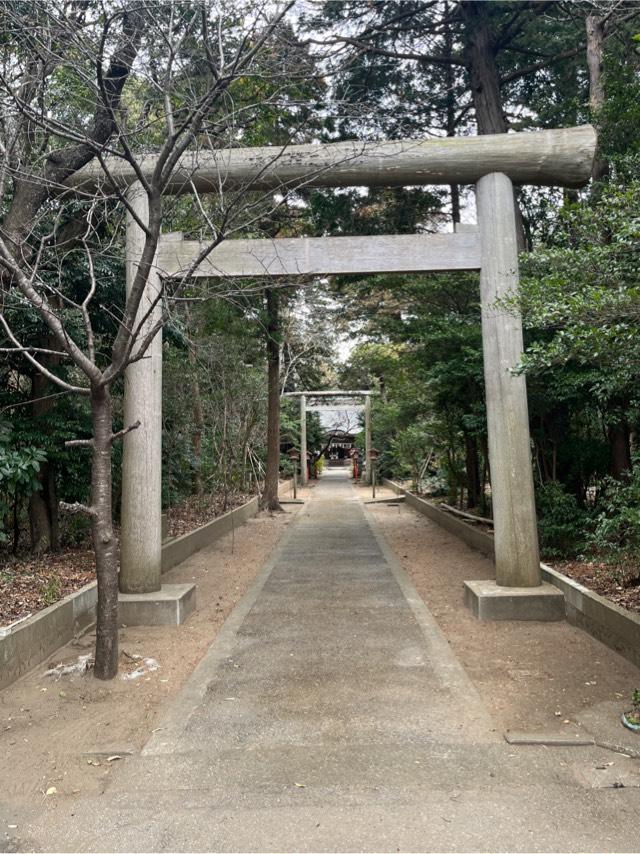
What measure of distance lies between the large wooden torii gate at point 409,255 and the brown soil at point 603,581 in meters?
0.58

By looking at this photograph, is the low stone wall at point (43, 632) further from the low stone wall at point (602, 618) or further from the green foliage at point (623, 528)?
the low stone wall at point (602, 618)

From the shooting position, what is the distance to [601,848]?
221 centimetres

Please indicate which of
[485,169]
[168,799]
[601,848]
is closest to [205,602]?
[168,799]

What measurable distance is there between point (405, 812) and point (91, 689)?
94.3 inches

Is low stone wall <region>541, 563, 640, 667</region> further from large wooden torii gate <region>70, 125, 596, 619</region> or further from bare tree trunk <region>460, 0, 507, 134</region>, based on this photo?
bare tree trunk <region>460, 0, 507, 134</region>

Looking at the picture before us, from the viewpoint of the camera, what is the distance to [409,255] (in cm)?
570

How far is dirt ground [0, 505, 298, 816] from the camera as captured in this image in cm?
283

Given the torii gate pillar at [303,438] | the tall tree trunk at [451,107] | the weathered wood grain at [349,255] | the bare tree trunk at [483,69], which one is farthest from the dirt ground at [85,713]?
the torii gate pillar at [303,438]

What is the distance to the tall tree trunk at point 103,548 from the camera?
13.1ft

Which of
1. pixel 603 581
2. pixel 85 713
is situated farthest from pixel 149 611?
pixel 603 581

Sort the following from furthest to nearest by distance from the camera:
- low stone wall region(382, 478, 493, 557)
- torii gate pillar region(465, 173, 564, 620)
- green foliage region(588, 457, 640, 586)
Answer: low stone wall region(382, 478, 493, 557) < torii gate pillar region(465, 173, 564, 620) < green foliage region(588, 457, 640, 586)

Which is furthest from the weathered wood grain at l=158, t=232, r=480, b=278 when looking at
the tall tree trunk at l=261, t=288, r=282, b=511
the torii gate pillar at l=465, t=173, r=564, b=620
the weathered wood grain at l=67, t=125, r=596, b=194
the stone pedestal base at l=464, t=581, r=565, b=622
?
the tall tree trunk at l=261, t=288, r=282, b=511

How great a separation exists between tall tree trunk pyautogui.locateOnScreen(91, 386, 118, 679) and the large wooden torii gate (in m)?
1.45

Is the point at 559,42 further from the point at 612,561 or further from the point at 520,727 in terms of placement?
the point at 520,727
